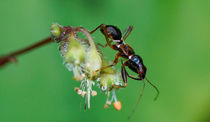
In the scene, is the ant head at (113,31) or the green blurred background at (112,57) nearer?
the ant head at (113,31)

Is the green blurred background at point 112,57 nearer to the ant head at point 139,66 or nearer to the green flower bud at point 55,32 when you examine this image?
the ant head at point 139,66

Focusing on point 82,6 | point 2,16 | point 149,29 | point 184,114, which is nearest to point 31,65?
point 2,16

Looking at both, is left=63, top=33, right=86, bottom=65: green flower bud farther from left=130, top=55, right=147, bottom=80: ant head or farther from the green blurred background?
the green blurred background

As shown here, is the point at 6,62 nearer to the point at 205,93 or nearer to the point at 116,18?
the point at 116,18

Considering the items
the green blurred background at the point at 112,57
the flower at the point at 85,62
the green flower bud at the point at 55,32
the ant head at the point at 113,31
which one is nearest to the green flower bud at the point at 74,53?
the flower at the point at 85,62

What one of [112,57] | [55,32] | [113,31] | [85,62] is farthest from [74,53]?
[112,57]

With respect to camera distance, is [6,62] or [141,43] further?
[141,43]

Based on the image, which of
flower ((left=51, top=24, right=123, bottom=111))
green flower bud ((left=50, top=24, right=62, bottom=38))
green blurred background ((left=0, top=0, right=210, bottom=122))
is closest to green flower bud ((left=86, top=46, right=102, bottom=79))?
flower ((left=51, top=24, right=123, bottom=111))

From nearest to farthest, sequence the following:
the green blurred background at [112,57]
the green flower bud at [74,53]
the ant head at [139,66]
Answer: the green flower bud at [74,53] < the ant head at [139,66] < the green blurred background at [112,57]
